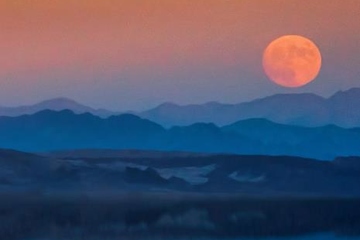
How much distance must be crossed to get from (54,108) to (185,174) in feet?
1.24

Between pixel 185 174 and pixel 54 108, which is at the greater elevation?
pixel 54 108

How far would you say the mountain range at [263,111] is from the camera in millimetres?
1711

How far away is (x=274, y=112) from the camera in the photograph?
171 cm

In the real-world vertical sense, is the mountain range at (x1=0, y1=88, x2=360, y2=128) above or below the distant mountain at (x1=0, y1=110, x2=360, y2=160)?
above

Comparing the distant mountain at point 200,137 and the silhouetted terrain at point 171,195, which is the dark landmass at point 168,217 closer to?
the silhouetted terrain at point 171,195

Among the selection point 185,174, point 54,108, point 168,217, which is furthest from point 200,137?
point 54,108

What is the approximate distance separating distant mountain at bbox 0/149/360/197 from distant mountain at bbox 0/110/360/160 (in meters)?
0.02

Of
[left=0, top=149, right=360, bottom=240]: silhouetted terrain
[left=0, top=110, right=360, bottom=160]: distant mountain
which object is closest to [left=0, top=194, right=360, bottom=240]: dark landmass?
[left=0, top=149, right=360, bottom=240]: silhouetted terrain

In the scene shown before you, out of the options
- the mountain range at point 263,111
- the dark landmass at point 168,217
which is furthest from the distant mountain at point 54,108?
the dark landmass at point 168,217

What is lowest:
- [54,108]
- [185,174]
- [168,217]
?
[168,217]

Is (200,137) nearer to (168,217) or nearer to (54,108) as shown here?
(168,217)

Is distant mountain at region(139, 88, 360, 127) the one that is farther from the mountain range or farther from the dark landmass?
the dark landmass

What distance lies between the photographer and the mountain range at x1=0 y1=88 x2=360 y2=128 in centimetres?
171

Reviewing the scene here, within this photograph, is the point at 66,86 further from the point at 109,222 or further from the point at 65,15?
the point at 109,222
